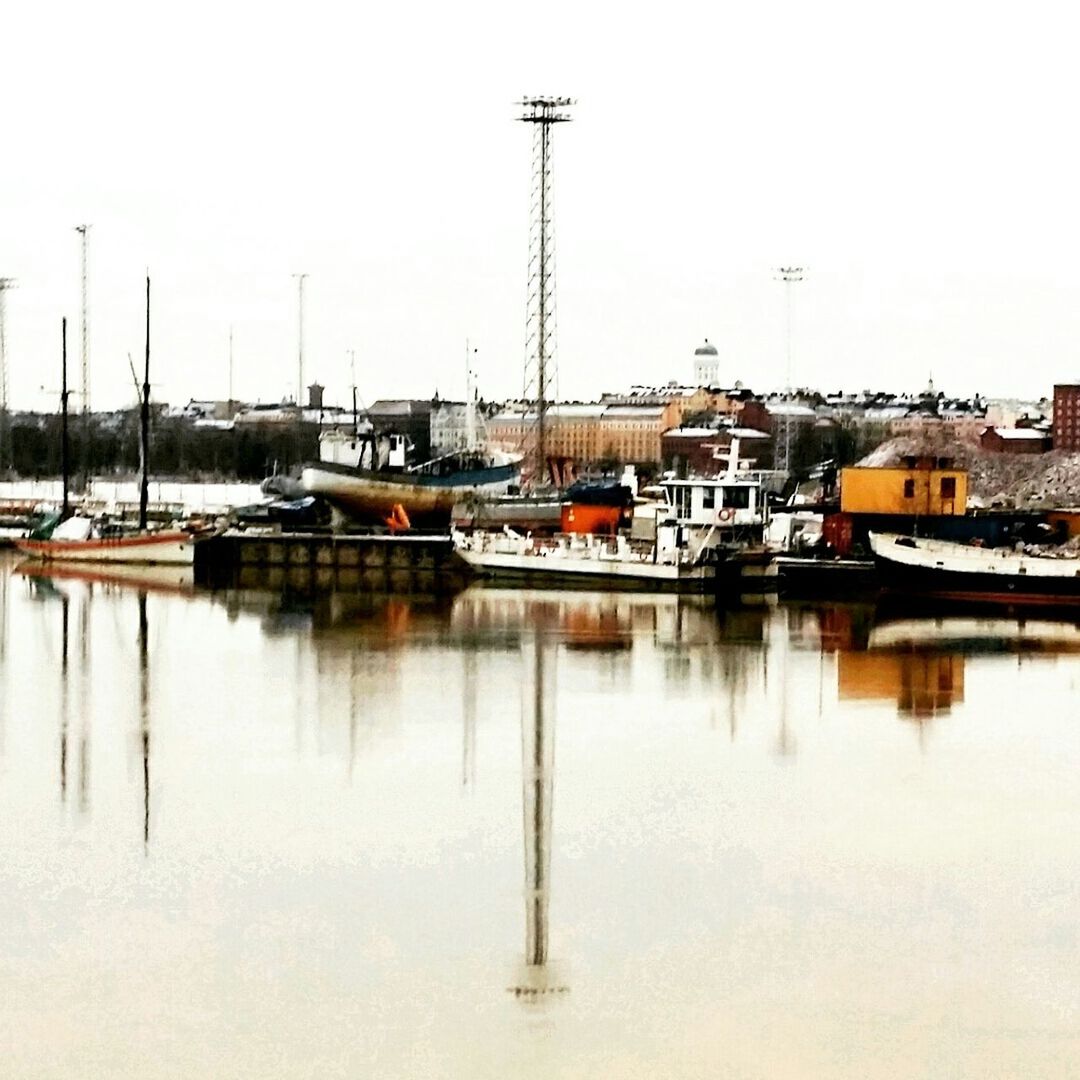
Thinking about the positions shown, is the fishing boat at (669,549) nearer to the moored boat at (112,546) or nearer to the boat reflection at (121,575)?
the boat reflection at (121,575)

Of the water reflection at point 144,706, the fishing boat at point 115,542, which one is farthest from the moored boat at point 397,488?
the water reflection at point 144,706

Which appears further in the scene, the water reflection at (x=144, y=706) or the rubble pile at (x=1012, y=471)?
the rubble pile at (x=1012, y=471)

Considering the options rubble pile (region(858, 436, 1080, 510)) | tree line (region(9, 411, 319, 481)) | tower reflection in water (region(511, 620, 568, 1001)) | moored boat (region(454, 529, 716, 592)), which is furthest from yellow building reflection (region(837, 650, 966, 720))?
tree line (region(9, 411, 319, 481))

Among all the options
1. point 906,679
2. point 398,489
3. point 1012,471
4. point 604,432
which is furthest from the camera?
point 604,432

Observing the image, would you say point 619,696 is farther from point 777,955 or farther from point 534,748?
point 777,955

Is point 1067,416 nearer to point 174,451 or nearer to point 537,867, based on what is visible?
point 174,451

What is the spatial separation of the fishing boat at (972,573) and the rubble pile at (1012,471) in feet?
75.0

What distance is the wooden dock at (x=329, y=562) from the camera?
28016mm

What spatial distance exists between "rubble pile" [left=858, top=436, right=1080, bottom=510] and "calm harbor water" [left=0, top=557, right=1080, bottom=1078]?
33.8 m

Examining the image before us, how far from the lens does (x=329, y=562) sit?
96.8ft

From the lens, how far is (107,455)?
65500mm

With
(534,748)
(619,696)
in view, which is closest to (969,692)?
(619,696)

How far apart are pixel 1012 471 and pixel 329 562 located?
34.3 metres

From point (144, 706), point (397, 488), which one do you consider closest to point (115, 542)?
Result: point (397, 488)
